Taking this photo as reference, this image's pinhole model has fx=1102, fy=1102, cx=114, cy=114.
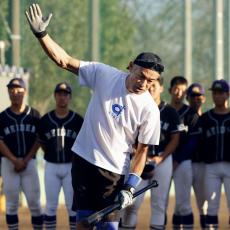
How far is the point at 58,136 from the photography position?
43.0 feet

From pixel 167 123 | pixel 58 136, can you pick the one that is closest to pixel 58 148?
pixel 58 136

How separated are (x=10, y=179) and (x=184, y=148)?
83.7 inches

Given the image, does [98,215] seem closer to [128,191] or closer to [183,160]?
[128,191]

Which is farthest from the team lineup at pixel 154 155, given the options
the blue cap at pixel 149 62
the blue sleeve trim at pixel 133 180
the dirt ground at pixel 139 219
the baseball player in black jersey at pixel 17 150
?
the blue cap at pixel 149 62

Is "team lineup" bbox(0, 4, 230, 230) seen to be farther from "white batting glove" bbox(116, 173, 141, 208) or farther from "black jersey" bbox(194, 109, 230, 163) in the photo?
"white batting glove" bbox(116, 173, 141, 208)

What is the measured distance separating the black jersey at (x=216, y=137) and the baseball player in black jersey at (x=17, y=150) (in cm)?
203

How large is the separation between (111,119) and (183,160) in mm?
4947

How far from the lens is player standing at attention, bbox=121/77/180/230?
1252 cm

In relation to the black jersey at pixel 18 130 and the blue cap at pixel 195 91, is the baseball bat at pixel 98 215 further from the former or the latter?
the blue cap at pixel 195 91

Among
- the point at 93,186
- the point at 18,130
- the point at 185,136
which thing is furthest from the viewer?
the point at 185,136

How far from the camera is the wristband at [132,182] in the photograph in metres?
8.53

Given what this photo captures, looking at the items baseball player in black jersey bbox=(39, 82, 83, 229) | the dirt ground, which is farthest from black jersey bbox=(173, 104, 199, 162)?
the dirt ground

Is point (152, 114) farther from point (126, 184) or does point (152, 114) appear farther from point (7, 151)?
point (7, 151)

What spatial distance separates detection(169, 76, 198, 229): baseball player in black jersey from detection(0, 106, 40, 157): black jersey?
1747 mm
